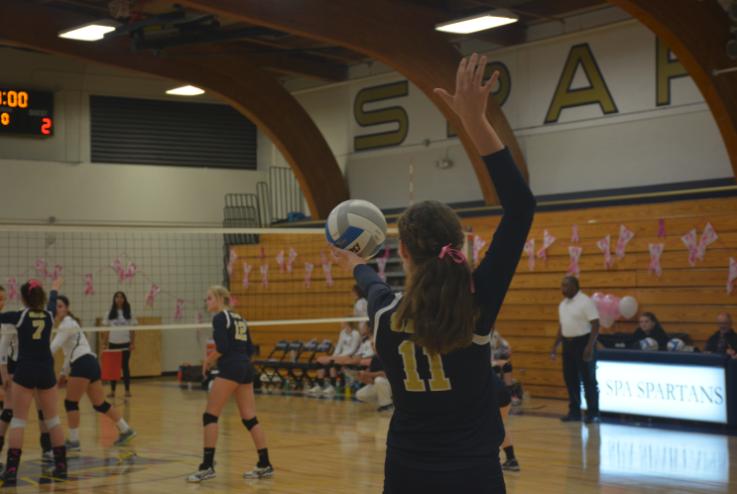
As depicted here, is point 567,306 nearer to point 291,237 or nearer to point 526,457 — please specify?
point 526,457

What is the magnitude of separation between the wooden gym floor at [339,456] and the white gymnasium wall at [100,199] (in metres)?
5.27

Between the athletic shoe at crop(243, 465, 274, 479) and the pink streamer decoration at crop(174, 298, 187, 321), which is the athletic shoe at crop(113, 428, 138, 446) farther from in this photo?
the pink streamer decoration at crop(174, 298, 187, 321)

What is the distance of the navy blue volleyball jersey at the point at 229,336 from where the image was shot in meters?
6.54

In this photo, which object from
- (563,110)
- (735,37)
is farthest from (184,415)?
(735,37)

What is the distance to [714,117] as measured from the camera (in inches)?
400

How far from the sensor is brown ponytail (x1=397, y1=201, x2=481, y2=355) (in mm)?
2080

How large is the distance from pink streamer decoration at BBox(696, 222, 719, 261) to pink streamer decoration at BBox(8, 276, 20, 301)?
11.8 m

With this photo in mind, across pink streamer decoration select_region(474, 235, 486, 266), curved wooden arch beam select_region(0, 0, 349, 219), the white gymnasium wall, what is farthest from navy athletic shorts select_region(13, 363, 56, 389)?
the white gymnasium wall

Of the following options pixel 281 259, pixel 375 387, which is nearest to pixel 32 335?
pixel 375 387

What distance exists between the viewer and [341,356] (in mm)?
13094

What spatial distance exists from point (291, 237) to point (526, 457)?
9417 mm

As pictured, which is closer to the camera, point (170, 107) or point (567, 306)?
point (567, 306)

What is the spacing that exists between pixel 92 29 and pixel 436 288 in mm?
9748

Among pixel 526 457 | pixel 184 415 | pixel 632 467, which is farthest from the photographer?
pixel 184 415
